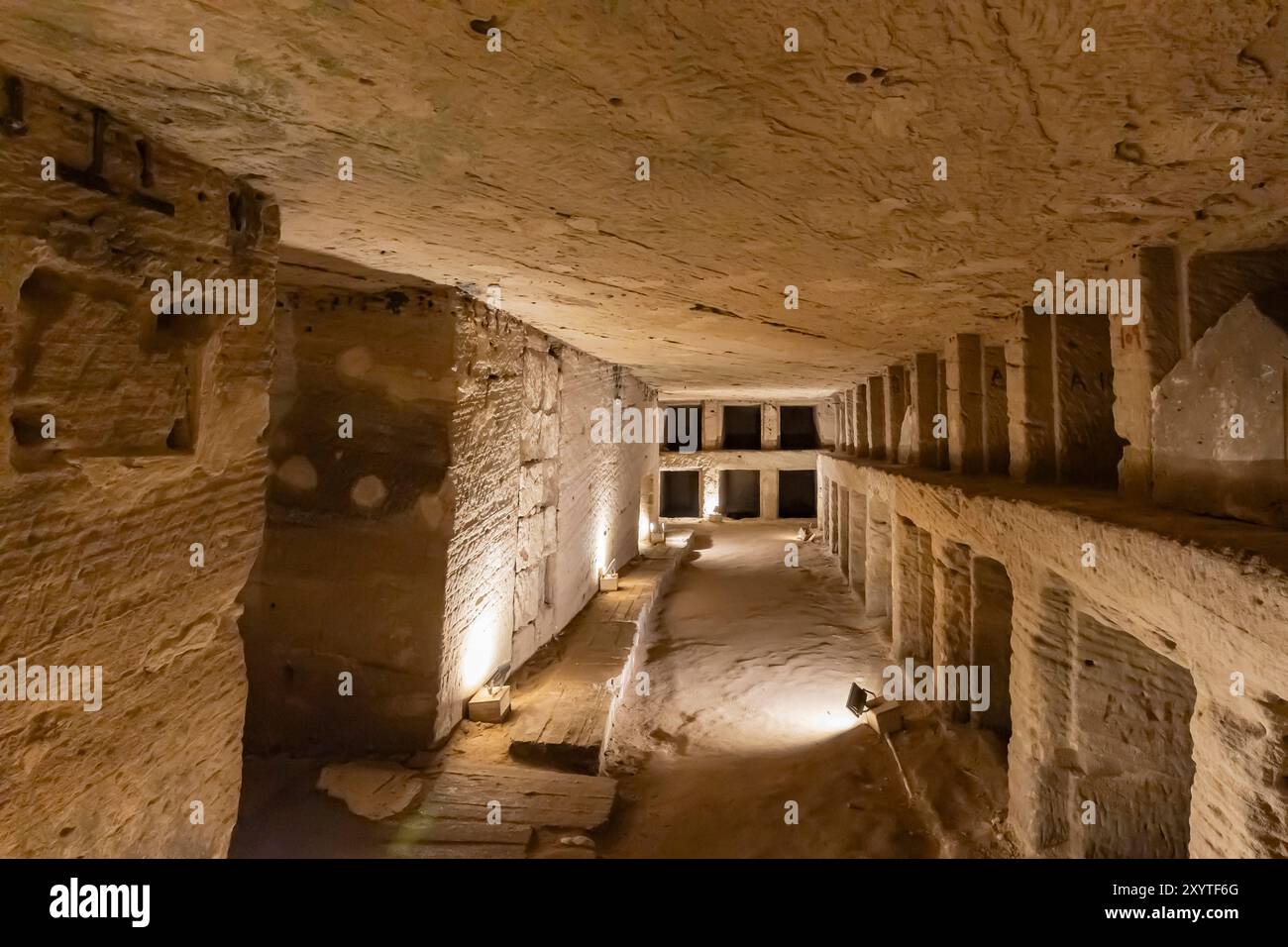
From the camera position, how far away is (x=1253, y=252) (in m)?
3.14

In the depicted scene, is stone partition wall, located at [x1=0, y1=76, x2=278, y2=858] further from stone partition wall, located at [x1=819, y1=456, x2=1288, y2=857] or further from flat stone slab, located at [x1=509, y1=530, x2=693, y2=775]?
stone partition wall, located at [x1=819, y1=456, x2=1288, y2=857]

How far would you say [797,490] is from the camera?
22625 millimetres

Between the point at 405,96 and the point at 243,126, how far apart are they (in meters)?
0.71

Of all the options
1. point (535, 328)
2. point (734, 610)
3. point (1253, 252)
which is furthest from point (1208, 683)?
point (734, 610)

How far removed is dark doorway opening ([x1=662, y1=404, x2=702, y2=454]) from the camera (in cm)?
1986

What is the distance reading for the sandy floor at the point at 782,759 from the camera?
4668 millimetres

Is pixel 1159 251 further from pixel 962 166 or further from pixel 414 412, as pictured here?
pixel 414 412

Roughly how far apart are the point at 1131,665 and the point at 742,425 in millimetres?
17784

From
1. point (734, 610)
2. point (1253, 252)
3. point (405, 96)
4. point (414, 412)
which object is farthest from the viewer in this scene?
point (734, 610)

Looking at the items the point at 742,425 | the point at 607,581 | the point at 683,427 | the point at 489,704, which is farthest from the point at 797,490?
the point at 489,704

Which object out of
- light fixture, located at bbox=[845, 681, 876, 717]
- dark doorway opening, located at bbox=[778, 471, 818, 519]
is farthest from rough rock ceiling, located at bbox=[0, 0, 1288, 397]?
dark doorway opening, located at bbox=[778, 471, 818, 519]

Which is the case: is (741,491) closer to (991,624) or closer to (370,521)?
(991,624)

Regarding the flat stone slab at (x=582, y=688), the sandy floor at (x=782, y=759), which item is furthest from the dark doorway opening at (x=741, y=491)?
the sandy floor at (x=782, y=759)

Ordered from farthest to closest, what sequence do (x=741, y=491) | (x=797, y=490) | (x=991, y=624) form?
(x=741, y=491), (x=797, y=490), (x=991, y=624)
